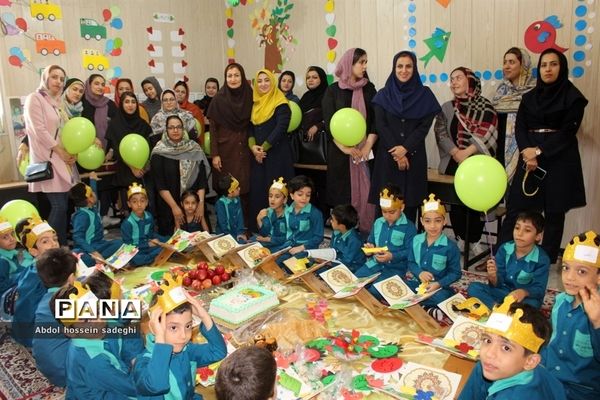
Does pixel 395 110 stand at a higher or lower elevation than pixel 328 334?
higher

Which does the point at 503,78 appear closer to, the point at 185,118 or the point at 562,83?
the point at 562,83

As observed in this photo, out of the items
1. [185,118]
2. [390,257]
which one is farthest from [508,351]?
[185,118]

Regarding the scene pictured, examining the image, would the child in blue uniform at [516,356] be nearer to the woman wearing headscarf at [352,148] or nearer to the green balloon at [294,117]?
the woman wearing headscarf at [352,148]

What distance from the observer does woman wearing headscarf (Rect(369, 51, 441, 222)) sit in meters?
3.59

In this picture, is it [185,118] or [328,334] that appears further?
[185,118]

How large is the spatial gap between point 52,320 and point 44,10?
408 cm

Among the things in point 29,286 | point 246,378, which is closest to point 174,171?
point 29,286

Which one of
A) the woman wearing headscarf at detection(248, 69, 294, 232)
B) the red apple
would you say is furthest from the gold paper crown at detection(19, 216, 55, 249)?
the woman wearing headscarf at detection(248, 69, 294, 232)

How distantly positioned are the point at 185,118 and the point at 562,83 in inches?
124

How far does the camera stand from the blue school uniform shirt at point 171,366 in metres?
1.62

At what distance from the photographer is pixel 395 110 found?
3.63m

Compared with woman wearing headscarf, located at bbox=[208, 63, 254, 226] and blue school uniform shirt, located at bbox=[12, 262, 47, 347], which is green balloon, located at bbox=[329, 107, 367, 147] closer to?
woman wearing headscarf, located at bbox=[208, 63, 254, 226]

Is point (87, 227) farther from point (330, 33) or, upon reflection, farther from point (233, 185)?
point (330, 33)

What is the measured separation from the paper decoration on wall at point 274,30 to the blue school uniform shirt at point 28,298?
3.99 m
